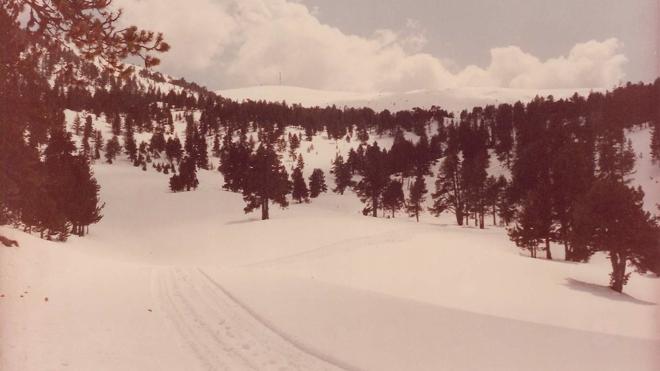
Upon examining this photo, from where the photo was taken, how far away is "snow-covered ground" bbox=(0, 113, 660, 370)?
30.4ft

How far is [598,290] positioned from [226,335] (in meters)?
22.5

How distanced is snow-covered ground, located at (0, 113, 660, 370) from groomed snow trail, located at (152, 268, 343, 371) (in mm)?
47

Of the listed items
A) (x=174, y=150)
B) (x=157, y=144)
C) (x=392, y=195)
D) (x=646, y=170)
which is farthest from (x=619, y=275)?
(x=157, y=144)

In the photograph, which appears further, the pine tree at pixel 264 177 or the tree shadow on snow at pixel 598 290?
the pine tree at pixel 264 177

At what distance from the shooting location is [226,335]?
10.4 meters

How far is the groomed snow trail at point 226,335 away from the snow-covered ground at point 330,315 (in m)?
0.05

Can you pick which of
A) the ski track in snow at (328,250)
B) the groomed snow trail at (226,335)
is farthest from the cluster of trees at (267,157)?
the ski track in snow at (328,250)

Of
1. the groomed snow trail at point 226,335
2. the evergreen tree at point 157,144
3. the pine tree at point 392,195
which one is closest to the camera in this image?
the groomed snow trail at point 226,335

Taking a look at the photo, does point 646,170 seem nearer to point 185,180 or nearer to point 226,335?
point 185,180

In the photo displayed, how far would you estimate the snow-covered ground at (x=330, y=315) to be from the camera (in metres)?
9.27

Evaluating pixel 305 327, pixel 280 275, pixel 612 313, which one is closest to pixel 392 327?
pixel 305 327

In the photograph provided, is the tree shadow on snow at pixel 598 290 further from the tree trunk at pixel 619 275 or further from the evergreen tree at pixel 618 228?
the evergreen tree at pixel 618 228

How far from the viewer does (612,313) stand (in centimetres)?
1895

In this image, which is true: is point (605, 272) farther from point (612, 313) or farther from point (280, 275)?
point (280, 275)
